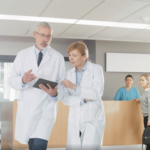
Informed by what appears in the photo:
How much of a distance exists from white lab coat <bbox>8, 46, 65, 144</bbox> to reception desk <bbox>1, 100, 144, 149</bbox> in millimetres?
2436

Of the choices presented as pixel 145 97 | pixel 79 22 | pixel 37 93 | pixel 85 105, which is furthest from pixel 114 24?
pixel 37 93

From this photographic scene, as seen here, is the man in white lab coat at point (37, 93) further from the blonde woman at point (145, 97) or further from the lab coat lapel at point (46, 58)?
the blonde woman at point (145, 97)

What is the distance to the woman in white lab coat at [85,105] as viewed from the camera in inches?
95.4

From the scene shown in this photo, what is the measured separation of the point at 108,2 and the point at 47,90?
2.39 meters

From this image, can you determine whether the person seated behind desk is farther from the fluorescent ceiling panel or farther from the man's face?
the man's face

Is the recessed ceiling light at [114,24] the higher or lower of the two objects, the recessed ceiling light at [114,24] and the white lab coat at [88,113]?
the higher

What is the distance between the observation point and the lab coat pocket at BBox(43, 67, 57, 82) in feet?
7.49

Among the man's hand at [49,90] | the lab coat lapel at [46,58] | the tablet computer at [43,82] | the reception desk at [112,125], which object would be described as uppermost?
the lab coat lapel at [46,58]

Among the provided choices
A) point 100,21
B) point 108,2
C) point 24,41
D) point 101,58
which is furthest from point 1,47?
point 108,2

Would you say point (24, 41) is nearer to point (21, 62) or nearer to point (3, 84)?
point (3, 84)

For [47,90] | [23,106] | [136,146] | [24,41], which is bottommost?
[136,146]

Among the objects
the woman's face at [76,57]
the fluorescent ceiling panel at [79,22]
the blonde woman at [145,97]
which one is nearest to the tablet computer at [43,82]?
the woman's face at [76,57]

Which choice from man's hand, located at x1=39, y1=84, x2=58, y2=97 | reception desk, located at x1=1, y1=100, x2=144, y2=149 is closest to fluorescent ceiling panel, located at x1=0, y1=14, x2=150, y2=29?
reception desk, located at x1=1, y1=100, x2=144, y2=149

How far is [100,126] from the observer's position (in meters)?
2.47
